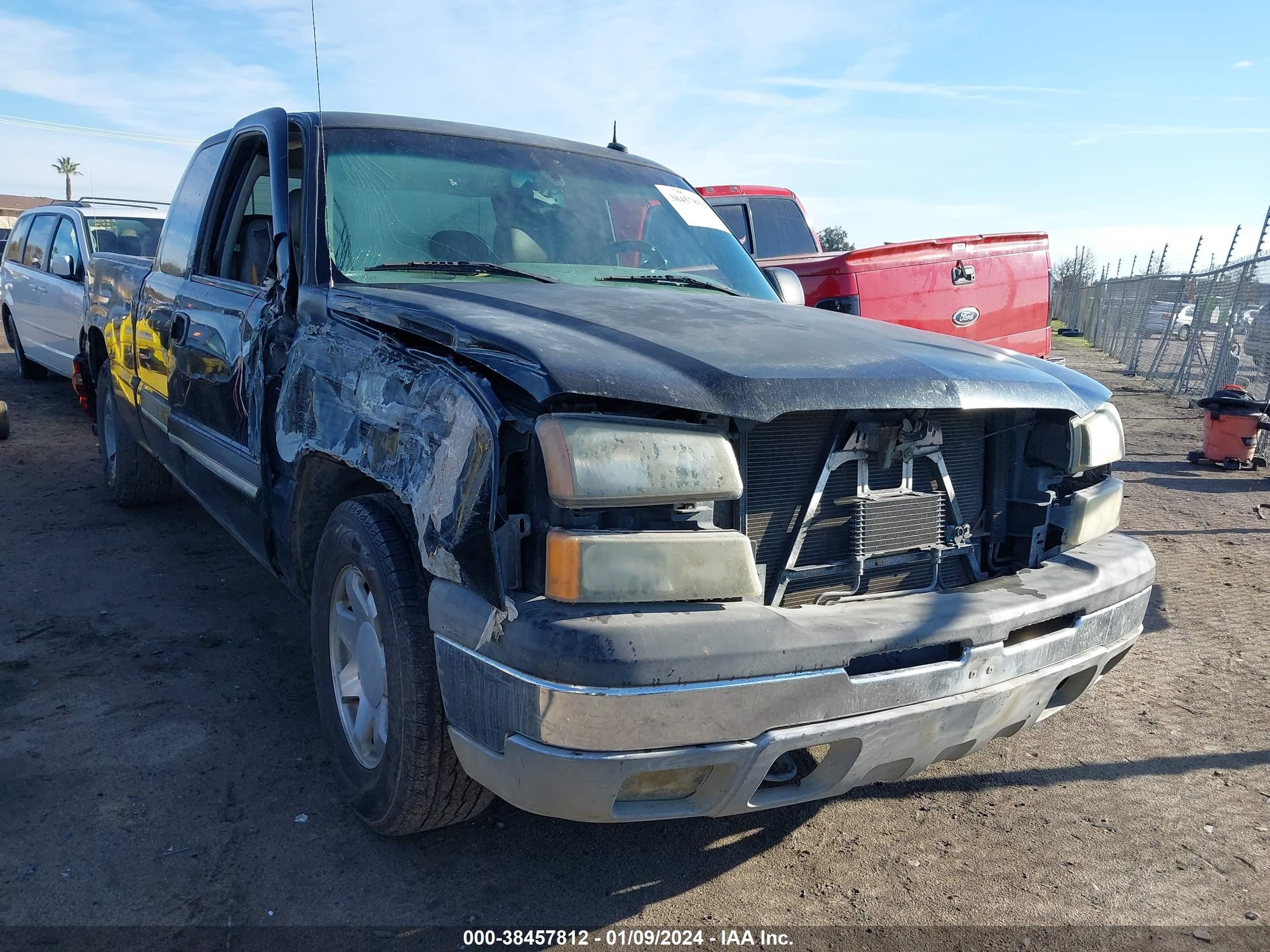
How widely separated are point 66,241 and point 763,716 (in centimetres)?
923

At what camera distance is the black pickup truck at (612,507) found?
6.34 feet

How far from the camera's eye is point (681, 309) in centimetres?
279

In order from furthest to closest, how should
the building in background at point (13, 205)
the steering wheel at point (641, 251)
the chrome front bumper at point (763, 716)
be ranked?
the building in background at point (13, 205) → the steering wheel at point (641, 251) → the chrome front bumper at point (763, 716)

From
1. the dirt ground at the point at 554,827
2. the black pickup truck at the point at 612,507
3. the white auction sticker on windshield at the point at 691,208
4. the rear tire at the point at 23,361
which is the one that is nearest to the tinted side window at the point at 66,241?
the rear tire at the point at 23,361

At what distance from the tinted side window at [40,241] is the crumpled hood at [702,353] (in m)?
8.21

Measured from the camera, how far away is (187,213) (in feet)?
14.4

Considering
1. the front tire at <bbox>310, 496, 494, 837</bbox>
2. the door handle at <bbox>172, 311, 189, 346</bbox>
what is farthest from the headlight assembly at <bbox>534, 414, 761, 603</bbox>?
the door handle at <bbox>172, 311, 189, 346</bbox>

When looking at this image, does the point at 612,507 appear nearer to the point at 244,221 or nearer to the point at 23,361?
the point at 244,221

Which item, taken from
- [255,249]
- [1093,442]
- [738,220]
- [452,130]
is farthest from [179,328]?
[738,220]

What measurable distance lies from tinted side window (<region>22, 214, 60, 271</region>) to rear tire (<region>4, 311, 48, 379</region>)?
1.08 metres

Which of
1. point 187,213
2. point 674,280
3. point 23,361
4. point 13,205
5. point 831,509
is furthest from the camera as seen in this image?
point 13,205

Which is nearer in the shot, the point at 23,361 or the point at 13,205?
the point at 23,361

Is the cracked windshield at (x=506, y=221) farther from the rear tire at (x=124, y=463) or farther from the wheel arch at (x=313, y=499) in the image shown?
the rear tire at (x=124, y=463)

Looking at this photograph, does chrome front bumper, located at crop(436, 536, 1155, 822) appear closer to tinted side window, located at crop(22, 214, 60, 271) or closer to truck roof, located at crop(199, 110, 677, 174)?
truck roof, located at crop(199, 110, 677, 174)
